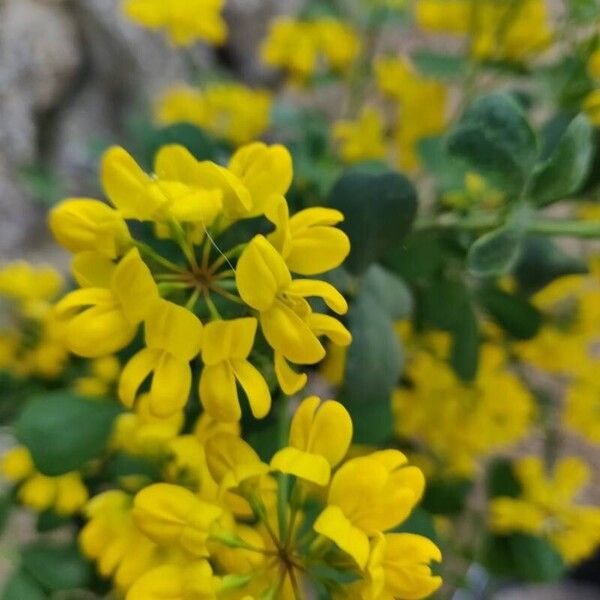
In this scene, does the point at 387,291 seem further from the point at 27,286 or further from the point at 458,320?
the point at 27,286

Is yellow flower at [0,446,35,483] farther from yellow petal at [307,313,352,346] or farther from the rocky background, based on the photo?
the rocky background

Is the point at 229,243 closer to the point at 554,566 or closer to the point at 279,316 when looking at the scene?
the point at 279,316

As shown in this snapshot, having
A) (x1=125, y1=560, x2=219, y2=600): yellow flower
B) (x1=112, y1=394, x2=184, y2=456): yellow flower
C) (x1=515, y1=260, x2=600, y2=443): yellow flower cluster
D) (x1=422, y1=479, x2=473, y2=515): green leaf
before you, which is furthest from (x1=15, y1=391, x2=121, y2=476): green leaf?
(x1=515, y1=260, x2=600, y2=443): yellow flower cluster

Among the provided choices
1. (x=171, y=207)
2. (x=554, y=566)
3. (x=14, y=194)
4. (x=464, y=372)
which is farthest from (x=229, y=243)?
(x=14, y=194)

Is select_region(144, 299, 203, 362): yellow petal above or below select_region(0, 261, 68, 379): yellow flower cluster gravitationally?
above

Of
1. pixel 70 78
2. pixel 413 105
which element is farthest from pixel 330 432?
pixel 70 78

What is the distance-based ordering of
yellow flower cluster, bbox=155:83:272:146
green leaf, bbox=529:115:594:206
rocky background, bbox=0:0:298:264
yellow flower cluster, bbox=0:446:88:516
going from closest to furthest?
1. green leaf, bbox=529:115:594:206
2. yellow flower cluster, bbox=0:446:88:516
3. yellow flower cluster, bbox=155:83:272:146
4. rocky background, bbox=0:0:298:264

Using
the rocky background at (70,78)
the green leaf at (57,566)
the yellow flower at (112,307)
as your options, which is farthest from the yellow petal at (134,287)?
the rocky background at (70,78)
